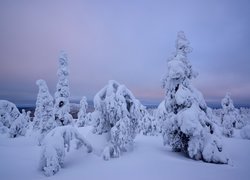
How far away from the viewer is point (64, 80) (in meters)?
21.7

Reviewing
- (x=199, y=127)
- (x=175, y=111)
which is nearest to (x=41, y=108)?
(x=175, y=111)

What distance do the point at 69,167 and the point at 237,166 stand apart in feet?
35.6

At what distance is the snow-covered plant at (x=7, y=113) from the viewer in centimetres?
3362

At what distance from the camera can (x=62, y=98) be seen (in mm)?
21391

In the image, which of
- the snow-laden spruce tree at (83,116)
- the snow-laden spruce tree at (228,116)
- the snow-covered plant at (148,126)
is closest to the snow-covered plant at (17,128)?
the snow-covered plant at (148,126)

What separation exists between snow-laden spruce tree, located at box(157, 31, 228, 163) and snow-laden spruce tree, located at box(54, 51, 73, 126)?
11373mm

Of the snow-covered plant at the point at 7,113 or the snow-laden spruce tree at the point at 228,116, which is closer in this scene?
the snow-covered plant at the point at 7,113

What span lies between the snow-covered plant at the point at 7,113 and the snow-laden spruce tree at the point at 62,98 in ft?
57.5

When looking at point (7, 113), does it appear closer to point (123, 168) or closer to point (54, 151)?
point (54, 151)

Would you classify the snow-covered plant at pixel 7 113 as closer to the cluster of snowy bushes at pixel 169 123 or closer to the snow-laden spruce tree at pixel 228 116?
the cluster of snowy bushes at pixel 169 123

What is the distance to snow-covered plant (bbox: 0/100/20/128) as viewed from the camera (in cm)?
3362

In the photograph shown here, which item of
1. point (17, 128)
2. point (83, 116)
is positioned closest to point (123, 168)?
point (17, 128)

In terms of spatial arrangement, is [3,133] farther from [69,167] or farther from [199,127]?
[199,127]

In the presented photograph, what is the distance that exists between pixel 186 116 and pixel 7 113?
107 feet
